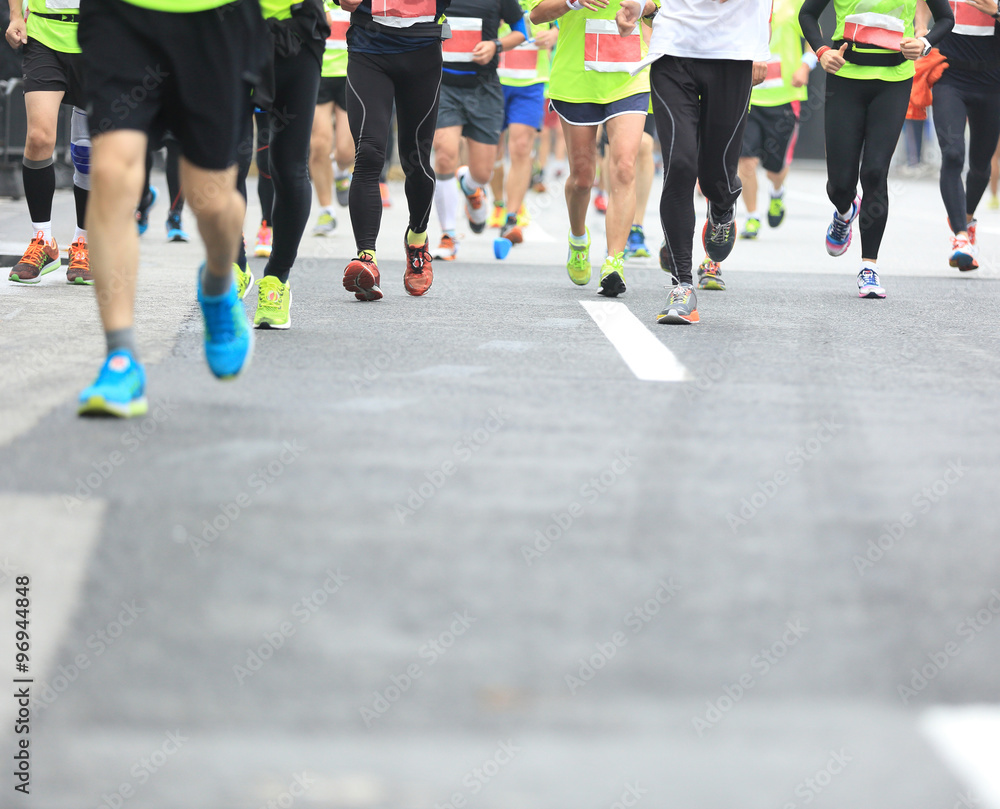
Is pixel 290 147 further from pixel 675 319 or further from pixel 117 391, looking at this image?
pixel 117 391

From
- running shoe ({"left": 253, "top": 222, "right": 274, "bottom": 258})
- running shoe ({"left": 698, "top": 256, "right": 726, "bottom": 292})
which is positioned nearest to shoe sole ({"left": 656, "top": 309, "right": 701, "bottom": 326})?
running shoe ({"left": 698, "top": 256, "right": 726, "bottom": 292})

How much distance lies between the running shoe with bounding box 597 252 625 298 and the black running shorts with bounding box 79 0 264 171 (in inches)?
137

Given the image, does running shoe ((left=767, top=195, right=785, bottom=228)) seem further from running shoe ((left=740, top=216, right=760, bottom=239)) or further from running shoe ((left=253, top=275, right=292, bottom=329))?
running shoe ((left=253, top=275, right=292, bottom=329))

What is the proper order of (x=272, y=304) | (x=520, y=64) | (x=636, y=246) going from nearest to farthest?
(x=272, y=304), (x=636, y=246), (x=520, y=64)

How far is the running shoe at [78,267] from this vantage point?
23.7 feet

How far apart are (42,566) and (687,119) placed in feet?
14.1

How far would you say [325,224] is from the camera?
36.7ft

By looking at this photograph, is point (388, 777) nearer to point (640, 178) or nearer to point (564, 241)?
point (640, 178)

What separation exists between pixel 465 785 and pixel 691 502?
1.17 metres

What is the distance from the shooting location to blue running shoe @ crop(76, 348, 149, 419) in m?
3.60

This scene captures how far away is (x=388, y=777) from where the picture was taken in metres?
2.04

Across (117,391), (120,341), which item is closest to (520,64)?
(120,341)

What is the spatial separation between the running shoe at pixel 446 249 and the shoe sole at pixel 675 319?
11.8 feet

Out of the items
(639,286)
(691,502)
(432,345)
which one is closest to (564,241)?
(639,286)
